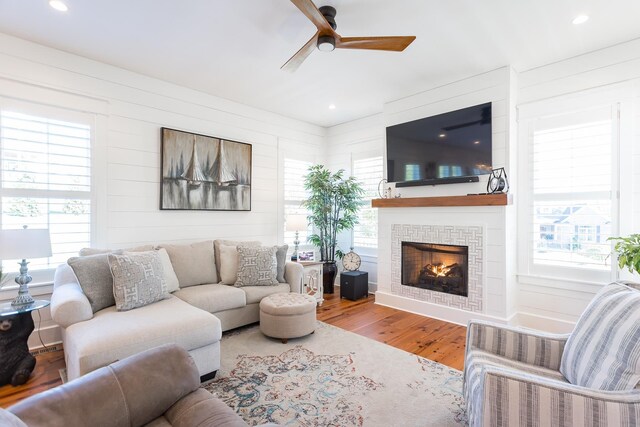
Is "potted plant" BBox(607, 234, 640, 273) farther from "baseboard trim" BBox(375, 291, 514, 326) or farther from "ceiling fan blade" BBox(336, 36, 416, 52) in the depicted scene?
"ceiling fan blade" BBox(336, 36, 416, 52)

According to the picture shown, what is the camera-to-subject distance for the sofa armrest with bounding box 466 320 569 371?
1758 millimetres

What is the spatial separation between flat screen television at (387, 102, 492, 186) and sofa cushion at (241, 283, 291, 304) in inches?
84.3

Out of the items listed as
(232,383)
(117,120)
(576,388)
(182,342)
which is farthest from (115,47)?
(576,388)

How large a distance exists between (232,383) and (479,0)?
3405 mm

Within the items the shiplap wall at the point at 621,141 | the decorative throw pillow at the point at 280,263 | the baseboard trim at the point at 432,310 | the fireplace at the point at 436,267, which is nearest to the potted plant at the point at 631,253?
the shiplap wall at the point at 621,141

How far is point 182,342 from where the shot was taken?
2.22 m

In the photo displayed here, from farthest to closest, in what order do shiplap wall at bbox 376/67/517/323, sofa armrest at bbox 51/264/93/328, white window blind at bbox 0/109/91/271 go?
shiplap wall at bbox 376/67/517/323, white window blind at bbox 0/109/91/271, sofa armrest at bbox 51/264/93/328

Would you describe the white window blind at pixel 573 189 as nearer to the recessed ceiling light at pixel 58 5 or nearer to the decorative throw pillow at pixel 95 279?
the decorative throw pillow at pixel 95 279

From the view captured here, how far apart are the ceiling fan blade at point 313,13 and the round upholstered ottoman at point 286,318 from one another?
239cm

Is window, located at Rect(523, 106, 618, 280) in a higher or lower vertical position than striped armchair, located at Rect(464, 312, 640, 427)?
higher

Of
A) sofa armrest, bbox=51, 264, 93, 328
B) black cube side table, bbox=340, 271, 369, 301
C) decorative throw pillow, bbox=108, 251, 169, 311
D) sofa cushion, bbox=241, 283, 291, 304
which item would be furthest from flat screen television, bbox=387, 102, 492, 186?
sofa armrest, bbox=51, 264, 93, 328

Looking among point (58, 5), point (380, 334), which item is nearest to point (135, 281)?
point (58, 5)

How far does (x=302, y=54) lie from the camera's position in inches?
100.0

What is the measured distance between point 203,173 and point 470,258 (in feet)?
11.3
